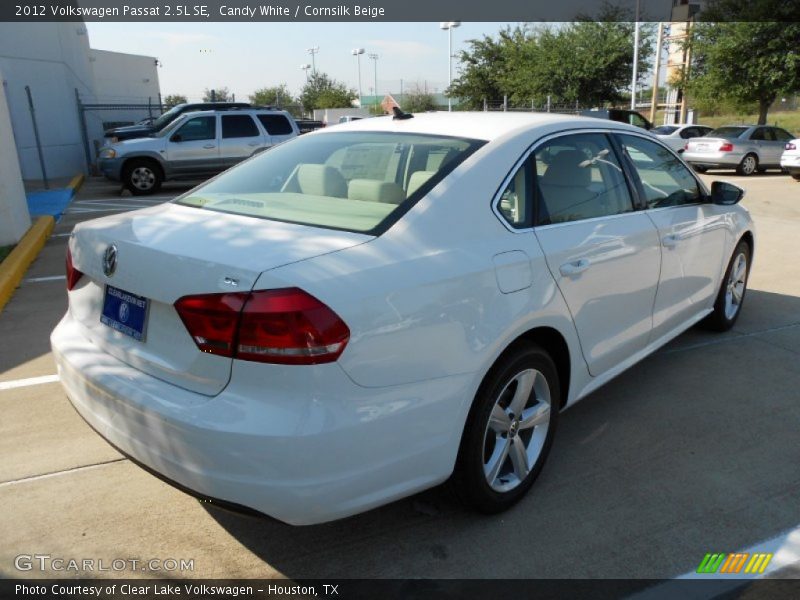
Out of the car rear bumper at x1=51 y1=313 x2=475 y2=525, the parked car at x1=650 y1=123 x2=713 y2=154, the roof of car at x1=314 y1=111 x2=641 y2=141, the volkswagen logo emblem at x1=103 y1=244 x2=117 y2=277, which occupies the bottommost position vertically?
the parked car at x1=650 y1=123 x2=713 y2=154

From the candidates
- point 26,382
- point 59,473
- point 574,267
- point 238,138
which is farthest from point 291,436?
point 238,138

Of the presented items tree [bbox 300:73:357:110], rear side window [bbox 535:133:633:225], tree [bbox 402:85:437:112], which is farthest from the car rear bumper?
tree [bbox 300:73:357:110]

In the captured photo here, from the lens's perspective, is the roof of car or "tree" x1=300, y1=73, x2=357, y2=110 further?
"tree" x1=300, y1=73, x2=357, y2=110

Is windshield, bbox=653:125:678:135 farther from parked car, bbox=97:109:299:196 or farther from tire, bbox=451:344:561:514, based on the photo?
tire, bbox=451:344:561:514

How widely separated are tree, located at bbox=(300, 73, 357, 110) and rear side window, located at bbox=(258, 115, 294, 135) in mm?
46450

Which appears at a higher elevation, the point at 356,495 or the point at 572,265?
the point at 572,265

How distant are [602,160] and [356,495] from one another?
2.37 m

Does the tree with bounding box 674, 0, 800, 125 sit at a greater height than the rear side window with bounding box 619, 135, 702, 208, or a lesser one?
greater

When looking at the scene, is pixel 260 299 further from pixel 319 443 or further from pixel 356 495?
pixel 356 495

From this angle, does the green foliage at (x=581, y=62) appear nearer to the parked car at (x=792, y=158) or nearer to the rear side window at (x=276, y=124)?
the parked car at (x=792, y=158)

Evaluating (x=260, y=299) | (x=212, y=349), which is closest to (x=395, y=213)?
(x=260, y=299)

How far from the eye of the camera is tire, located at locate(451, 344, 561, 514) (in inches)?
104

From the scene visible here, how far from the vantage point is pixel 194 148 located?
14969 millimetres

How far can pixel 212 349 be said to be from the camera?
85.3 inches
